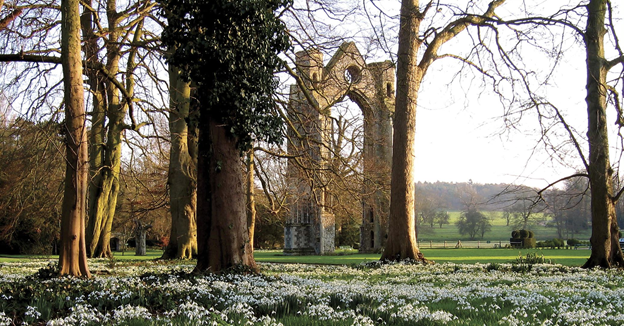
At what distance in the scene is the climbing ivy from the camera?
30.0 ft

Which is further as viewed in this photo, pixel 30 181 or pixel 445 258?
pixel 445 258

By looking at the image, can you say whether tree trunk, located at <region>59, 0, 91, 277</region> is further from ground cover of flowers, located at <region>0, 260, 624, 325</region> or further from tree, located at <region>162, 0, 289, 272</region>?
ground cover of flowers, located at <region>0, 260, 624, 325</region>

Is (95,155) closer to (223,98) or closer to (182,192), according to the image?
(182,192)

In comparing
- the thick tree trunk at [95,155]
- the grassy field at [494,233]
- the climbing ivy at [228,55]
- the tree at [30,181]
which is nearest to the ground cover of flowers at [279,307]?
the climbing ivy at [228,55]

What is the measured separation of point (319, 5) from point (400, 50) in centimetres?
380

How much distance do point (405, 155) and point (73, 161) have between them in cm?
969

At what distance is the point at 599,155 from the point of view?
12.8 m

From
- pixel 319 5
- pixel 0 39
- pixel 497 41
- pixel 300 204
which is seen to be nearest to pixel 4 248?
pixel 300 204

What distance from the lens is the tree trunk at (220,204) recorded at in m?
9.20

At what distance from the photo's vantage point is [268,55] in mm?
9820

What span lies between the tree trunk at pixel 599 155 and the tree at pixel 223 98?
8.87 meters

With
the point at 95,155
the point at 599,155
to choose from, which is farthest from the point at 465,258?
the point at 95,155

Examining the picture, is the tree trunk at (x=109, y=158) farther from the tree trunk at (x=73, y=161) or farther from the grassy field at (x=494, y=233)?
the grassy field at (x=494, y=233)

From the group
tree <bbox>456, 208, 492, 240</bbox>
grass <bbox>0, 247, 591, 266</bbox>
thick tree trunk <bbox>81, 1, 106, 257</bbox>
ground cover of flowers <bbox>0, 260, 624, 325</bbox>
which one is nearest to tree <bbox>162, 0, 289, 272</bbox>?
ground cover of flowers <bbox>0, 260, 624, 325</bbox>
